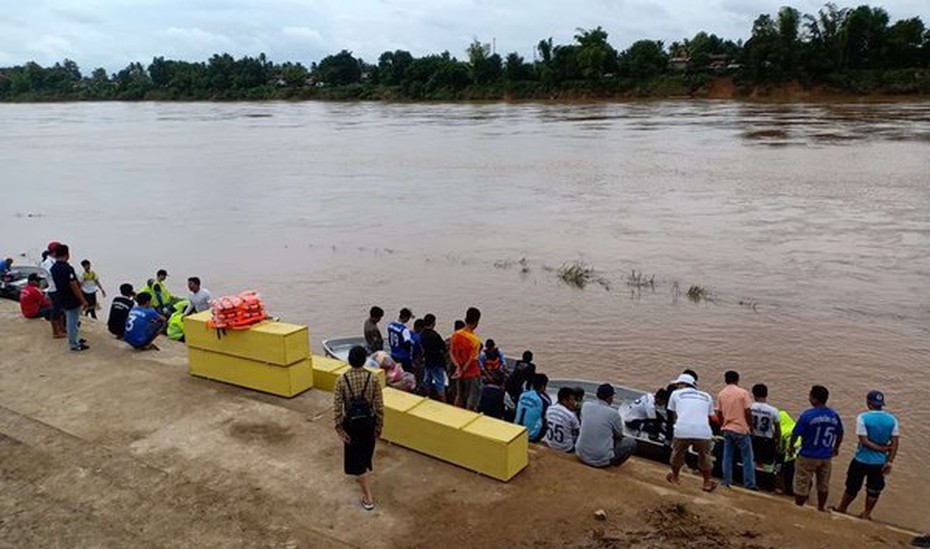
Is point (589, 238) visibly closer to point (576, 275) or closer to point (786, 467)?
point (576, 275)

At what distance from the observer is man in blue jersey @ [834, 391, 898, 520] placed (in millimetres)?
7184

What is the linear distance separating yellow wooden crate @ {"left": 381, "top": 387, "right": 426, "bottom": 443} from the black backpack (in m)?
1.31

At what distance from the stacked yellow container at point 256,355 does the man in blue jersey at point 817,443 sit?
5239 millimetres

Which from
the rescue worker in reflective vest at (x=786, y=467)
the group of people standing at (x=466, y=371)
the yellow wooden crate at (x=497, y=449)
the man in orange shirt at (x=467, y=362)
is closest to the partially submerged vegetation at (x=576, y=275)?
the group of people standing at (x=466, y=371)

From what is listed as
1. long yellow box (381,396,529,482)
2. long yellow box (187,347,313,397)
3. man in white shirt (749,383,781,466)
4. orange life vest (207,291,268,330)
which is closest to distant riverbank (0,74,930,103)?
man in white shirt (749,383,781,466)

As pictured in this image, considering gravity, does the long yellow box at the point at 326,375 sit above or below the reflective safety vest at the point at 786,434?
above

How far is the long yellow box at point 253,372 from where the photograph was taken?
8.71m

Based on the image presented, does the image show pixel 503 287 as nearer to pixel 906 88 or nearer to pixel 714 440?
pixel 714 440

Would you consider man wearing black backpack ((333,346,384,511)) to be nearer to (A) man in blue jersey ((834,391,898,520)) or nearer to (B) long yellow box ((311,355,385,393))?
(B) long yellow box ((311,355,385,393))

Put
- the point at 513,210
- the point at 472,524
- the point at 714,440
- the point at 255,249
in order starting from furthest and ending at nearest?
the point at 513,210 < the point at 255,249 < the point at 714,440 < the point at 472,524

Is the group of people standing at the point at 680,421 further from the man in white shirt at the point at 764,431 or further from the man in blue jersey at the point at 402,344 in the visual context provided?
the man in blue jersey at the point at 402,344

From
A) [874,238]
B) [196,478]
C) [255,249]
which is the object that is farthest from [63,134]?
[196,478]

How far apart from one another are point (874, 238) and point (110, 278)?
2164 cm

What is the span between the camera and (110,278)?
70.1ft
